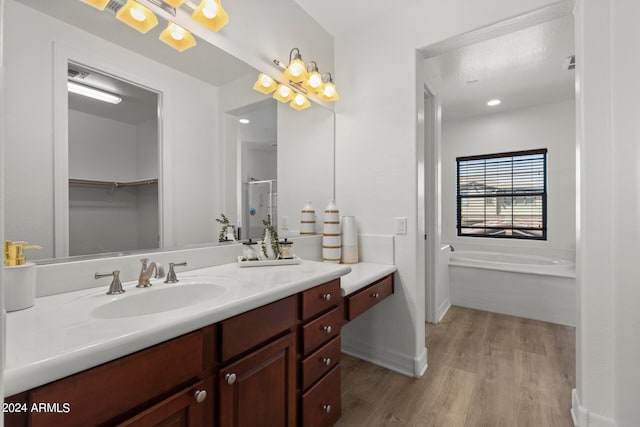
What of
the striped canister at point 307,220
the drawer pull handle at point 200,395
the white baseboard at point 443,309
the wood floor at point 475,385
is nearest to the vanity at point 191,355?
the drawer pull handle at point 200,395

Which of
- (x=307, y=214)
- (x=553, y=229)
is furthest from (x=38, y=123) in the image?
(x=553, y=229)

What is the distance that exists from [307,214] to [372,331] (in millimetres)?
1014

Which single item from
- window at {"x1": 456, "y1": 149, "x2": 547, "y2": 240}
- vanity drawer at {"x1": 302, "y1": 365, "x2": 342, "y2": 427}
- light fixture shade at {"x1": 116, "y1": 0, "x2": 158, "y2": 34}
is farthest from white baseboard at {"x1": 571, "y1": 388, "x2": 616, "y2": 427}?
window at {"x1": 456, "y1": 149, "x2": 547, "y2": 240}

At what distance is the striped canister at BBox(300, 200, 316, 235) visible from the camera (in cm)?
221

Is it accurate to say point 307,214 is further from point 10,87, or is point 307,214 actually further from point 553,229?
point 553,229

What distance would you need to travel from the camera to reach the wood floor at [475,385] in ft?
5.30

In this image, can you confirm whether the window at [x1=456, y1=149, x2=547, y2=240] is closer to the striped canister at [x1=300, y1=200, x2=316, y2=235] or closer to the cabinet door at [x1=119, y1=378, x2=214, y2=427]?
the striped canister at [x1=300, y1=200, x2=316, y2=235]

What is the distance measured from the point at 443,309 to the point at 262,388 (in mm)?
2656

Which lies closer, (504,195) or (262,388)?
(262,388)

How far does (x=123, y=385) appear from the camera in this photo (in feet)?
2.24

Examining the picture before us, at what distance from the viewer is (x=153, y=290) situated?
1.10 meters

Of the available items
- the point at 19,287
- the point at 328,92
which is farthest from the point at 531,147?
the point at 19,287

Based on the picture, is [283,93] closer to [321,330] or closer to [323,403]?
[321,330]

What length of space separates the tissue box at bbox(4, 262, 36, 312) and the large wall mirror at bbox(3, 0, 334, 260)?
18cm
